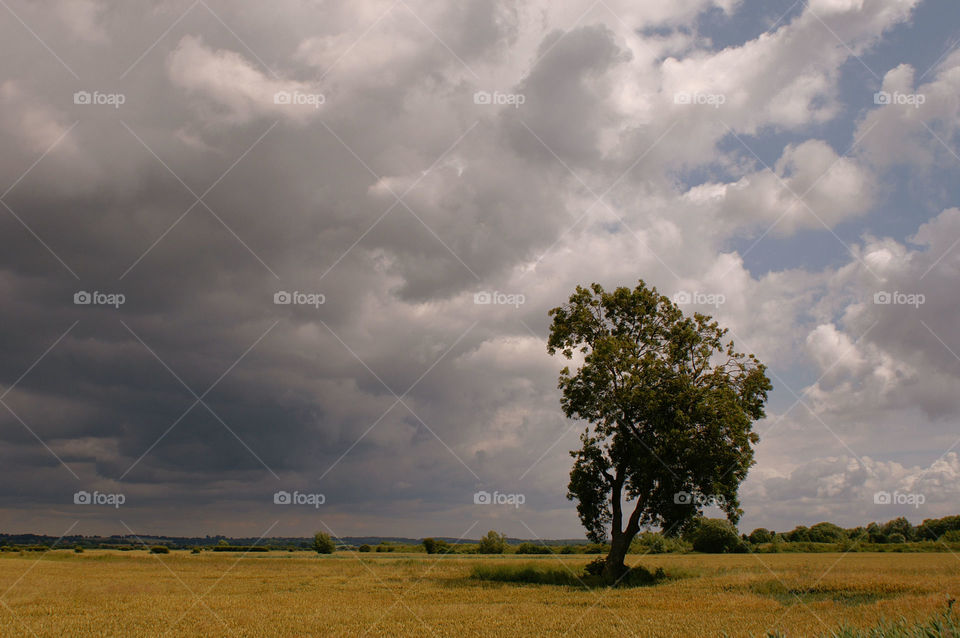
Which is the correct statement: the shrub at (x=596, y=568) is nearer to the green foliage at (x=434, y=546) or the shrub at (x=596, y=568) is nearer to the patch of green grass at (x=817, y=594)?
the patch of green grass at (x=817, y=594)

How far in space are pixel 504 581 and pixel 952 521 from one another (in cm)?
14030

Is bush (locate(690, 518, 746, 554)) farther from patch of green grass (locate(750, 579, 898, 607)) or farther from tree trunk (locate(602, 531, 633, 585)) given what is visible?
patch of green grass (locate(750, 579, 898, 607))

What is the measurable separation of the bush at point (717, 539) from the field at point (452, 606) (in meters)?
56.5

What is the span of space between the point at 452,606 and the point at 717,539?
79518 millimetres

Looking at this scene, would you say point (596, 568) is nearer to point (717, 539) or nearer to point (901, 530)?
point (717, 539)

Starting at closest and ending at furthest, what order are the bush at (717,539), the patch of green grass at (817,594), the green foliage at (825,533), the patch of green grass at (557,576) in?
the patch of green grass at (817,594), the patch of green grass at (557,576), the bush at (717,539), the green foliage at (825,533)

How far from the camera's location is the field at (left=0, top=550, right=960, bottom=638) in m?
17.4

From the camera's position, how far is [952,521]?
126438 millimetres

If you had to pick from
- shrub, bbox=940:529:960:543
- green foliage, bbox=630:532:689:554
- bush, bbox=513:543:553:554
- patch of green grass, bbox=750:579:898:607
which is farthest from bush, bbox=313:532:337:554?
shrub, bbox=940:529:960:543

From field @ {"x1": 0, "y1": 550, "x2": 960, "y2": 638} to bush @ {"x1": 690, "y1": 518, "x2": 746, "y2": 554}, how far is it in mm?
56472

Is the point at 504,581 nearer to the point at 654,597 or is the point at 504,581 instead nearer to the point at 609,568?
the point at 609,568

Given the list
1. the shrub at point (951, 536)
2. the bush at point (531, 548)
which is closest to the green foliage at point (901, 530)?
the shrub at point (951, 536)

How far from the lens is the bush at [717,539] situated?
87625mm

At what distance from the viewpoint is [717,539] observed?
89.1 metres
